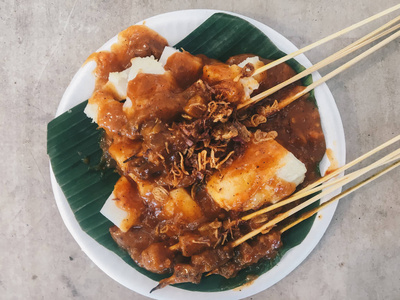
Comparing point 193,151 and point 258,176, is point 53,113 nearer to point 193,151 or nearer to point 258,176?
point 193,151

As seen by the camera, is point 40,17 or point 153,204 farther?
point 40,17

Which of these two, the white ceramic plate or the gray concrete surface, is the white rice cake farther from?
the gray concrete surface

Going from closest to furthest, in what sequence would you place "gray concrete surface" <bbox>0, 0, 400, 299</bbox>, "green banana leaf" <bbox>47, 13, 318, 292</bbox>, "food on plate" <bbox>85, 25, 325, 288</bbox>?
"food on plate" <bbox>85, 25, 325, 288</bbox> → "green banana leaf" <bbox>47, 13, 318, 292</bbox> → "gray concrete surface" <bbox>0, 0, 400, 299</bbox>

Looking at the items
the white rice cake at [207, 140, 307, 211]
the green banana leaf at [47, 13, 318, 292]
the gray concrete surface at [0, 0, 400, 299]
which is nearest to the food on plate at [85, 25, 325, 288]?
the white rice cake at [207, 140, 307, 211]

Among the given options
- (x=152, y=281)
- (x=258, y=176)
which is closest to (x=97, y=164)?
(x=152, y=281)

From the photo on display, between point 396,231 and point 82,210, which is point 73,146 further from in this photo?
point 396,231

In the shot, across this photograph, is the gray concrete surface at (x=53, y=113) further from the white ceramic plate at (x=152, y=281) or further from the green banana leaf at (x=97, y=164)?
the green banana leaf at (x=97, y=164)

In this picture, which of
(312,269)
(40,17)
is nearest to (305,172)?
(312,269)
